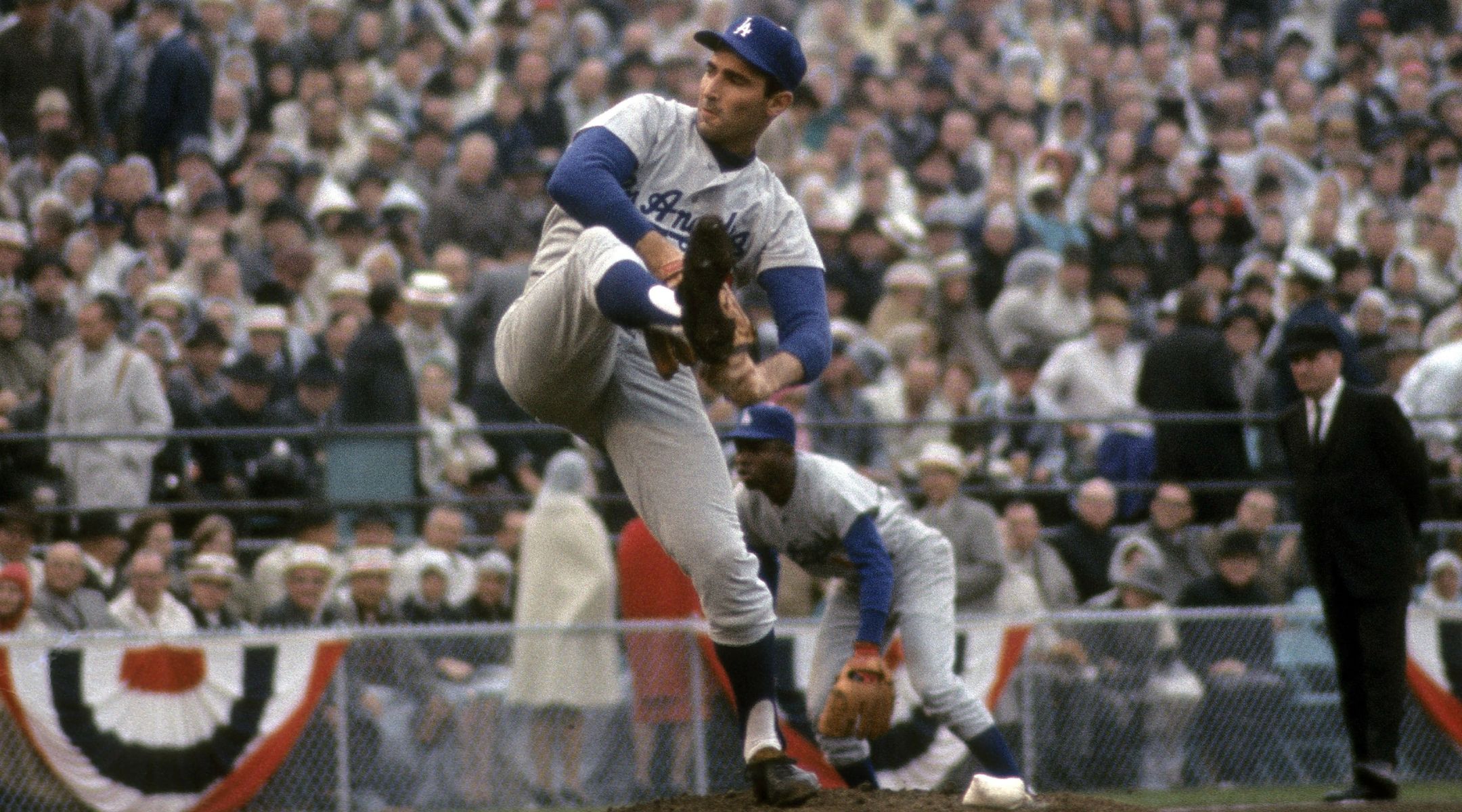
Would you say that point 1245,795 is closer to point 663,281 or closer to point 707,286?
point 663,281

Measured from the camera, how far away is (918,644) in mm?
8297

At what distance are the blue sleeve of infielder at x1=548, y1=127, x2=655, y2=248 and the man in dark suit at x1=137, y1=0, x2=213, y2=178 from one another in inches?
356

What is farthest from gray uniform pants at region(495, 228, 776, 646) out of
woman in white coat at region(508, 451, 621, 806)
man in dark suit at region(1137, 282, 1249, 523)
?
man in dark suit at region(1137, 282, 1249, 523)

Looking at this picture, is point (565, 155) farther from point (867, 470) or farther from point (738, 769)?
point (867, 470)

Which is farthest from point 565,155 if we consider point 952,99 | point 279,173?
point 952,99

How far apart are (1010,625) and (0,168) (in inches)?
289

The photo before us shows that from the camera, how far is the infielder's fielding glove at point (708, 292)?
16.7ft

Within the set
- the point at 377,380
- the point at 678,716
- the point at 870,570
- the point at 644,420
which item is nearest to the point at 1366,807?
the point at 870,570

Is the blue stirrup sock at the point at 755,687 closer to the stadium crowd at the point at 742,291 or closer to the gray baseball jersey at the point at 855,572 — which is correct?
the gray baseball jersey at the point at 855,572

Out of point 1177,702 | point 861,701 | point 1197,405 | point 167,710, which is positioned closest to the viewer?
point 861,701

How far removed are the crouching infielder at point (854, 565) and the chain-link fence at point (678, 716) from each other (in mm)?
1251

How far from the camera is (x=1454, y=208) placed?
16.1 meters

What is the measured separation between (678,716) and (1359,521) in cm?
344

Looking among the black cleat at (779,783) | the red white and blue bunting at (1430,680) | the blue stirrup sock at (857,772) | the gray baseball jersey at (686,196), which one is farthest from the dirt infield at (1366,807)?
the gray baseball jersey at (686,196)
